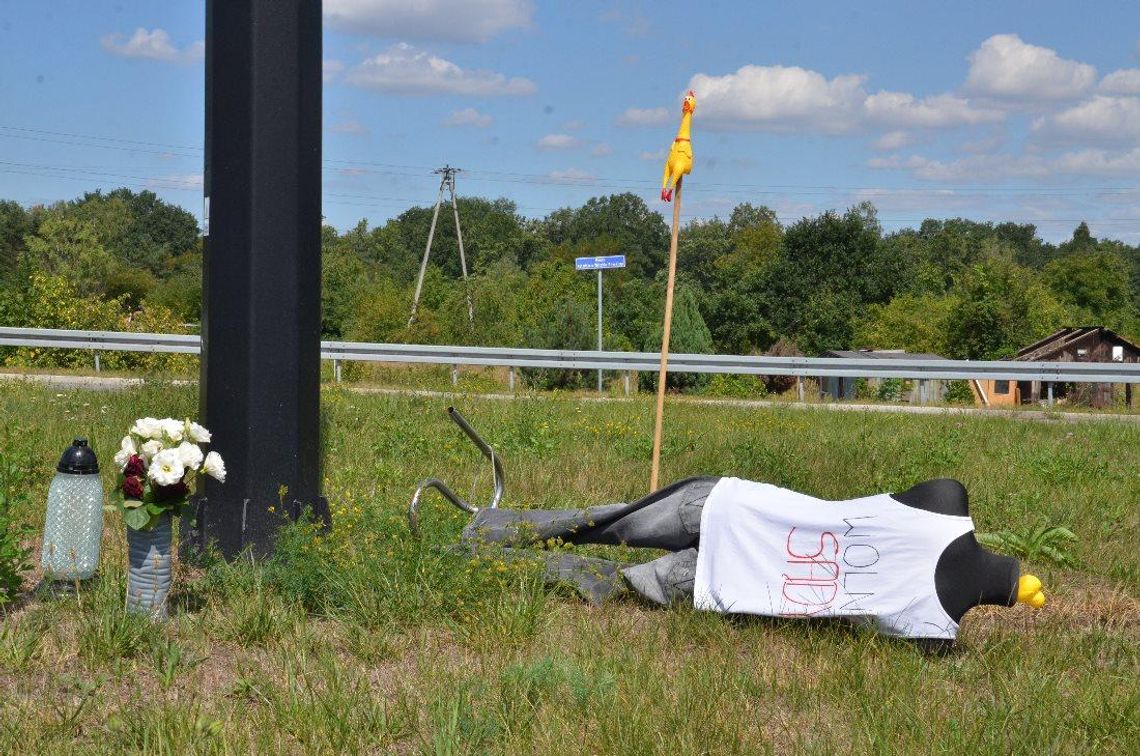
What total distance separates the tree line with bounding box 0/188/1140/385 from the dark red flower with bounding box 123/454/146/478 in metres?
17.0

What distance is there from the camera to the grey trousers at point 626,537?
4.93 meters

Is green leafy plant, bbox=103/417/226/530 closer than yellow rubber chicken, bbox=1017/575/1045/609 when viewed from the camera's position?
No

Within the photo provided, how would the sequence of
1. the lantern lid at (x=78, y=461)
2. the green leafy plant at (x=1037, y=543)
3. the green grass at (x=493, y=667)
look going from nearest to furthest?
the green grass at (x=493, y=667)
the lantern lid at (x=78, y=461)
the green leafy plant at (x=1037, y=543)

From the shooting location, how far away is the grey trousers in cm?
493

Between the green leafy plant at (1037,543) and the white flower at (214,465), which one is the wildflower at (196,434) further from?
the green leafy plant at (1037,543)

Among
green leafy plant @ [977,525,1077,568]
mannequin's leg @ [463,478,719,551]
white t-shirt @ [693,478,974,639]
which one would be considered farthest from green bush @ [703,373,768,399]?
white t-shirt @ [693,478,974,639]

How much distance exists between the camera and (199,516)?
5.68 m

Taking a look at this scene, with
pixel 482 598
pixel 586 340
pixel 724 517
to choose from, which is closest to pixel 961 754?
pixel 724 517

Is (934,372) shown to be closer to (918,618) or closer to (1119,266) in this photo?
(918,618)

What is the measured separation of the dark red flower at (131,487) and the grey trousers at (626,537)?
141 centimetres

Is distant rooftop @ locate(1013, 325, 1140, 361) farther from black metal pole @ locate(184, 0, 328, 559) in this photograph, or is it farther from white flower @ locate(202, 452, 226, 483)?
white flower @ locate(202, 452, 226, 483)

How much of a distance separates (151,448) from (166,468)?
0.14 metres

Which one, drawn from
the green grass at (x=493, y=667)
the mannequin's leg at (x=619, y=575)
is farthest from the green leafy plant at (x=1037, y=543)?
the mannequin's leg at (x=619, y=575)

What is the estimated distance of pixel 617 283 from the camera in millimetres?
63438
